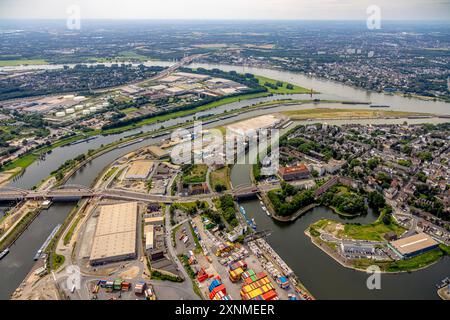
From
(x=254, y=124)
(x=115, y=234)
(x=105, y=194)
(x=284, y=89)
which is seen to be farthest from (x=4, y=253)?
(x=284, y=89)

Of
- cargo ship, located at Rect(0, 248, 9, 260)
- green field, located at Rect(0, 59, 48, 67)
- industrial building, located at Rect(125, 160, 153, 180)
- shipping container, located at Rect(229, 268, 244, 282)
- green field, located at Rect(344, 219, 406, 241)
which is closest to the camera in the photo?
Result: shipping container, located at Rect(229, 268, 244, 282)

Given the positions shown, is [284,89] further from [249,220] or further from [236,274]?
[236,274]

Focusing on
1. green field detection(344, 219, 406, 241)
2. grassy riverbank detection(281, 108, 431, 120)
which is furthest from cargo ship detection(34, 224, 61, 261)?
grassy riverbank detection(281, 108, 431, 120)

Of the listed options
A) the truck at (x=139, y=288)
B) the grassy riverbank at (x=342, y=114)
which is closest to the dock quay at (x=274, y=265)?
the truck at (x=139, y=288)

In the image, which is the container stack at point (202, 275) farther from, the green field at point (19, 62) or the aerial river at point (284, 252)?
the green field at point (19, 62)

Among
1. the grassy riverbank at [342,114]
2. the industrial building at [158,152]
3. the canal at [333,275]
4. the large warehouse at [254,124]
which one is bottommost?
the canal at [333,275]

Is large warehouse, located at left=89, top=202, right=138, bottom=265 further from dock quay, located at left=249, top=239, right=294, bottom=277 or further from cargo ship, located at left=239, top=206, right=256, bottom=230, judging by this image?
cargo ship, located at left=239, top=206, right=256, bottom=230

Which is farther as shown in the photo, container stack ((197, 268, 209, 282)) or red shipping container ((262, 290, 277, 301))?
container stack ((197, 268, 209, 282))

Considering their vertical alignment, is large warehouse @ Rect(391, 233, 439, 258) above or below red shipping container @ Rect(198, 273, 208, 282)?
above
